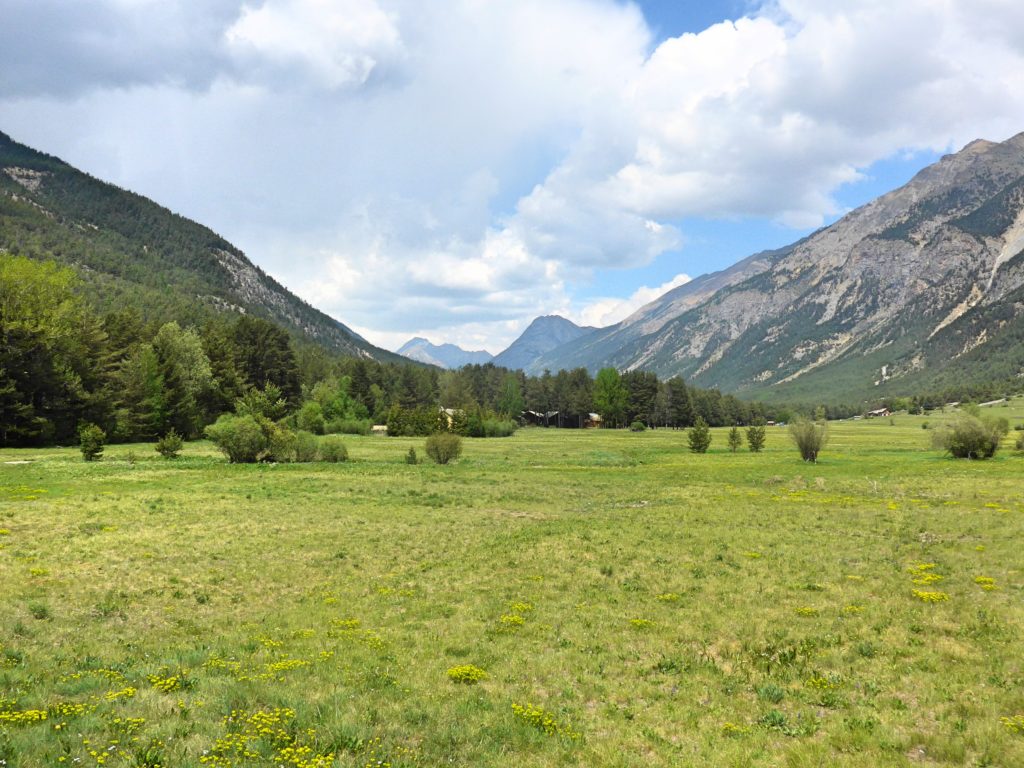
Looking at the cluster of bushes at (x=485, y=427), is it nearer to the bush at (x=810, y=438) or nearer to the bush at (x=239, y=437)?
the bush at (x=239, y=437)

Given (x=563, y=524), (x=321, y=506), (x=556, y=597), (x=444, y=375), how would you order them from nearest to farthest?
(x=556, y=597)
(x=563, y=524)
(x=321, y=506)
(x=444, y=375)

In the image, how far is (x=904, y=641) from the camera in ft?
48.6

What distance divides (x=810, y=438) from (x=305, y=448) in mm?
60914

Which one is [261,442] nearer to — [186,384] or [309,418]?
[186,384]

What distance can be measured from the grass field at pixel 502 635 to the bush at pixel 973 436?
3807cm

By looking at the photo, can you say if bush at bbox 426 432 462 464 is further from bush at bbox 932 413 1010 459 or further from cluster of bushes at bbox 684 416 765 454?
bush at bbox 932 413 1010 459

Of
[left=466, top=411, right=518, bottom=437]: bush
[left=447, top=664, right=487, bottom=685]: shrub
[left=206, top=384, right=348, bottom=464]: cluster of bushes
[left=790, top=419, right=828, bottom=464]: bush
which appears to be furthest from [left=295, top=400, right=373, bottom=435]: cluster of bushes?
[left=447, top=664, right=487, bottom=685]: shrub

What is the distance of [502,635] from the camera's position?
15.6 meters

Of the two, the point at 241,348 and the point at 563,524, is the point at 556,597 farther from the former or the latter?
the point at 241,348

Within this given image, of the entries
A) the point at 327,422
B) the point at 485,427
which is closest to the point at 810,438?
the point at 485,427

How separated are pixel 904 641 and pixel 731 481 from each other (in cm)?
4020

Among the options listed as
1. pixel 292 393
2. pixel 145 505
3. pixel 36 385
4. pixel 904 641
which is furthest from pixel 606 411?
pixel 904 641

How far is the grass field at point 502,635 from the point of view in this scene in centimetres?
964

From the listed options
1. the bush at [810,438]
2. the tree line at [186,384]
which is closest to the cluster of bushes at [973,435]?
the bush at [810,438]
